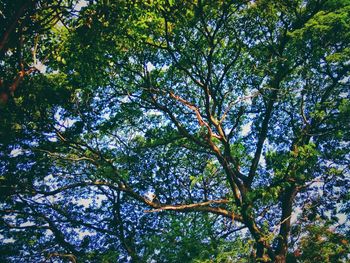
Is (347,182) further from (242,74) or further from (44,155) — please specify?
(44,155)

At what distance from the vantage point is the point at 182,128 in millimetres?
11086

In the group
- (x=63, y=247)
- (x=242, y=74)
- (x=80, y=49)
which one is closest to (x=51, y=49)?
(x=80, y=49)

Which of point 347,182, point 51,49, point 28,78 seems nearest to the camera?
point 51,49

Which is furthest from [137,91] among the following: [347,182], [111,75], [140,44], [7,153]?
[347,182]

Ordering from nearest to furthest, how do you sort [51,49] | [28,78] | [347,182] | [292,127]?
[51,49] → [28,78] → [347,182] → [292,127]

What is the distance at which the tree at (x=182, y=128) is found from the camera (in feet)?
30.5

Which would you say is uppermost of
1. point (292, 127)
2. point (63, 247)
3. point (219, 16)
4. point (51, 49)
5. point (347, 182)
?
point (219, 16)

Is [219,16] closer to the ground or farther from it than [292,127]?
farther from it

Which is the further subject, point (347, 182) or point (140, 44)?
point (347, 182)

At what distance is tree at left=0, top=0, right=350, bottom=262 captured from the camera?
9.30 m

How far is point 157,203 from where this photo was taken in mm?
11047

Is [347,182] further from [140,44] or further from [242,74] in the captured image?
[140,44]

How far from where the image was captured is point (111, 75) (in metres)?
10.7

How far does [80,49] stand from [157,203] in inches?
244
